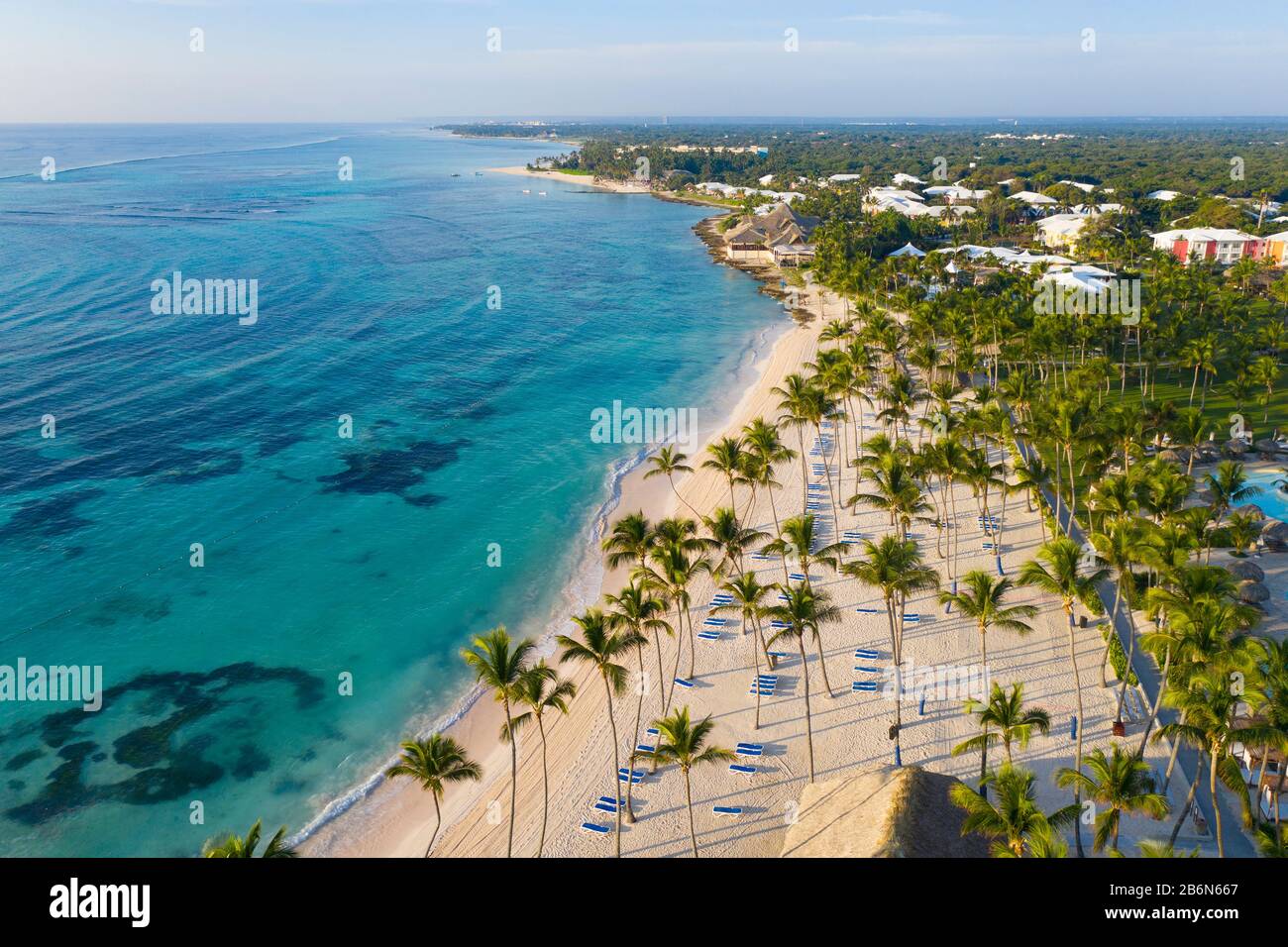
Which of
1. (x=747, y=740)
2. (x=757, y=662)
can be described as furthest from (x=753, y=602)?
(x=747, y=740)

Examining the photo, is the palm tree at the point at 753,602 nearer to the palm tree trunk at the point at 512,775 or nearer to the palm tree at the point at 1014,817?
the palm tree trunk at the point at 512,775

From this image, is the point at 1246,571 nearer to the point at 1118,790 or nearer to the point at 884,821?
the point at 1118,790

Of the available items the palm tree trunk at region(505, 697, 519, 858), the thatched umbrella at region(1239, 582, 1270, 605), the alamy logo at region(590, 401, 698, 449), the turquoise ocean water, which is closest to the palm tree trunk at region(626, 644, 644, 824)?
the palm tree trunk at region(505, 697, 519, 858)

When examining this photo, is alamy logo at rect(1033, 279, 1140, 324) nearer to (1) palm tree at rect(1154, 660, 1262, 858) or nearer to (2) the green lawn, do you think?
(2) the green lawn

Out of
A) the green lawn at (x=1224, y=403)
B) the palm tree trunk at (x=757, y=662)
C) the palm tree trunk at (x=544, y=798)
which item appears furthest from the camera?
the green lawn at (x=1224, y=403)
